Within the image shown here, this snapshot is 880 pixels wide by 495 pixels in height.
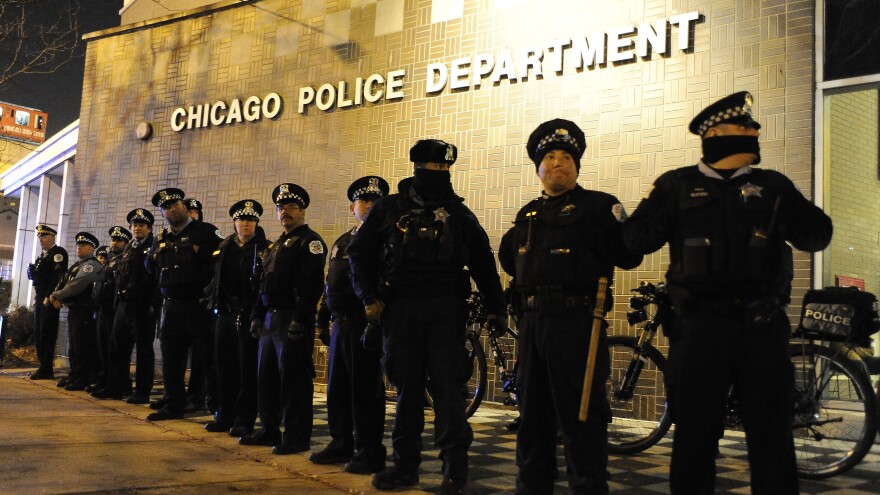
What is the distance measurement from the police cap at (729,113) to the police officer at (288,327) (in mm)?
3072

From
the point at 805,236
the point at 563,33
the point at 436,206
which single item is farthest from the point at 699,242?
the point at 563,33

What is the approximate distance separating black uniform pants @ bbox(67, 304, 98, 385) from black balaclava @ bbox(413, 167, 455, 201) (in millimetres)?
6340

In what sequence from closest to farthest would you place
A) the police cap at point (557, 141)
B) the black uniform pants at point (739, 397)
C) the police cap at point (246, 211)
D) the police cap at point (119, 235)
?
the black uniform pants at point (739, 397)
the police cap at point (557, 141)
the police cap at point (246, 211)
the police cap at point (119, 235)

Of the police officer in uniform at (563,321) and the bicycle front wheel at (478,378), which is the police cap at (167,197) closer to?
the bicycle front wheel at (478,378)

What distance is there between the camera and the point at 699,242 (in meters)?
3.24

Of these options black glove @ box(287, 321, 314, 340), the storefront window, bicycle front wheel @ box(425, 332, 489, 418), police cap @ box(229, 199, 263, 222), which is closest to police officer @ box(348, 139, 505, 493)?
black glove @ box(287, 321, 314, 340)

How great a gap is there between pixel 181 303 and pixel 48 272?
4.56m

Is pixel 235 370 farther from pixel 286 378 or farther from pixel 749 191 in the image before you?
pixel 749 191

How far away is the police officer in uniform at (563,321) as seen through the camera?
3.70 m

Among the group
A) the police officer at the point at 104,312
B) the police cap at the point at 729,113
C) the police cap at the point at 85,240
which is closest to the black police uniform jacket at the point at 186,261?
the police officer at the point at 104,312

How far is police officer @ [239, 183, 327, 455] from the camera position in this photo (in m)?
5.70

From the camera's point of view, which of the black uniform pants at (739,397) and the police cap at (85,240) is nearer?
the black uniform pants at (739,397)

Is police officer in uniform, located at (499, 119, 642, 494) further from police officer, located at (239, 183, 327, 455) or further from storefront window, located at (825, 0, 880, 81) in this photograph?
storefront window, located at (825, 0, 880, 81)

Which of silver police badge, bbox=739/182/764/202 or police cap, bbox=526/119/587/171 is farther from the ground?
police cap, bbox=526/119/587/171
